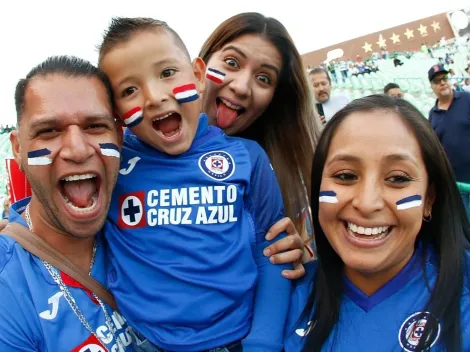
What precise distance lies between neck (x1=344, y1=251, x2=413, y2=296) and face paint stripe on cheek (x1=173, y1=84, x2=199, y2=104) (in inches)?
37.9

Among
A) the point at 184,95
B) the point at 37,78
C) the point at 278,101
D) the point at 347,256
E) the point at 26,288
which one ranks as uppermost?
the point at 37,78

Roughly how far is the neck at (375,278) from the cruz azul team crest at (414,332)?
0.51ft

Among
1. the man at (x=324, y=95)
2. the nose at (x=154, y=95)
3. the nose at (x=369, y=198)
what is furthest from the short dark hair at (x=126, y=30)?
the man at (x=324, y=95)

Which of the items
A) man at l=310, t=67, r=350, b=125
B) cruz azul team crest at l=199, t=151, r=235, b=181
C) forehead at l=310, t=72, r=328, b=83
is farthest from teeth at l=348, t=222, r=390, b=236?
forehead at l=310, t=72, r=328, b=83

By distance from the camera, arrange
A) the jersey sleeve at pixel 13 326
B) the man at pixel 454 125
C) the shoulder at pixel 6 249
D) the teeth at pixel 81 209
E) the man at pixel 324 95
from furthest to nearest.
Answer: the man at pixel 324 95 < the man at pixel 454 125 < the teeth at pixel 81 209 < the shoulder at pixel 6 249 < the jersey sleeve at pixel 13 326

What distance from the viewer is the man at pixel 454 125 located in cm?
486

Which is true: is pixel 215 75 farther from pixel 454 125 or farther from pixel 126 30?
pixel 454 125

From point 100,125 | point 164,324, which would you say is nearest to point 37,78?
point 100,125

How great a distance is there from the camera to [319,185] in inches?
64.6

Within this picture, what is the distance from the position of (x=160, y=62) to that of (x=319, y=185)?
807mm

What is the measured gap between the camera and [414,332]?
4.47ft

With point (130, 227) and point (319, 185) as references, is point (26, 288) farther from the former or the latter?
point (319, 185)

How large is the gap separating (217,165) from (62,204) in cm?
61

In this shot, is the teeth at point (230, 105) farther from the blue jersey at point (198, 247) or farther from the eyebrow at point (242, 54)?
the blue jersey at point (198, 247)
